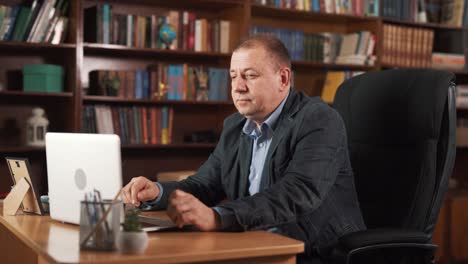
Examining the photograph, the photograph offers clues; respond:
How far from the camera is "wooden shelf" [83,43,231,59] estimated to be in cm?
415

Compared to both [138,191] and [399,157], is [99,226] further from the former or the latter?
[399,157]

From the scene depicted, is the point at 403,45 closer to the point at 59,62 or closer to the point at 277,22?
the point at 277,22

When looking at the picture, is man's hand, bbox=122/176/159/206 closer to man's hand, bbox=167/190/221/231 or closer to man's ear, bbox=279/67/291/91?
man's hand, bbox=167/190/221/231

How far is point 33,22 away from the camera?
4.00 m

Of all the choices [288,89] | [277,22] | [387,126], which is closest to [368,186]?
[387,126]

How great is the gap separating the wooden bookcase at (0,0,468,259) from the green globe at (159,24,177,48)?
7 centimetres

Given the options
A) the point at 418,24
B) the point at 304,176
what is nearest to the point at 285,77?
the point at 304,176

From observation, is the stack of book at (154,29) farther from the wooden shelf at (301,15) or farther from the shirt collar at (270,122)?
the shirt collar at (270,122)

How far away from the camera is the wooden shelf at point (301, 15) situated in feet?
15.3

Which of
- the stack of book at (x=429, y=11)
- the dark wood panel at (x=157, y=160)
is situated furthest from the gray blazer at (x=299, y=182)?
the stack of book at (x=429, y=11)

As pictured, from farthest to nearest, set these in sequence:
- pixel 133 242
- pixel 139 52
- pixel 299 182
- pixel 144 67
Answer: pixel 144 67, pixel 139 52, pixel 299 182, pixel 133 242

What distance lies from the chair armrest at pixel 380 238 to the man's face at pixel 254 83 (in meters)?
0.49

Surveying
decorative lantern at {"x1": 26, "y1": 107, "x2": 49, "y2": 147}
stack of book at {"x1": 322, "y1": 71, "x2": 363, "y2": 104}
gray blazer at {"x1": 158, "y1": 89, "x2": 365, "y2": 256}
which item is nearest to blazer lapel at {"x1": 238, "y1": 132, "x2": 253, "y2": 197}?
gray blazer at {"x1": 158, "y1": 89, "x2": 365, "y2": 256}

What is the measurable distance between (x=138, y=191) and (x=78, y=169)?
0.33 metres
